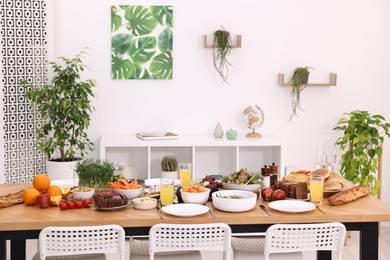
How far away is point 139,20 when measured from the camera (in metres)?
5.84

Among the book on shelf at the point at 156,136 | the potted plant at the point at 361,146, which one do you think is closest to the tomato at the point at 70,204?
the book on shelf at the point at 156,136

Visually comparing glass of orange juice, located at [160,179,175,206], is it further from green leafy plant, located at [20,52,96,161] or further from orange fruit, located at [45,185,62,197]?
green leafy plant, located at [20,52,96,161]

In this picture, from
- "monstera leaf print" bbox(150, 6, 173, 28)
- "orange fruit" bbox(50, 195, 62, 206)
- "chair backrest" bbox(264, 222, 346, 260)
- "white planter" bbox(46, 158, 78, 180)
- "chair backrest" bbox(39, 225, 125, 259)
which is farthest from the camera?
"monstera leaf print" bbox(150, 6, 173, 28)

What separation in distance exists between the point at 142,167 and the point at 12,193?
2.46 meters

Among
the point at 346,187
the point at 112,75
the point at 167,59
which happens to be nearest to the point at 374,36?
the point at 167,59

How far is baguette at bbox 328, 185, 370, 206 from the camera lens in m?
3.41

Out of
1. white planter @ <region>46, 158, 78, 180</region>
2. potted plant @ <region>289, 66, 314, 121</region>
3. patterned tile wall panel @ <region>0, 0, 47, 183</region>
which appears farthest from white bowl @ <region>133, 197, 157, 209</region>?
potted plant @ <region>289, 66, 314, 121</region>

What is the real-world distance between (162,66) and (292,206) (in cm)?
283

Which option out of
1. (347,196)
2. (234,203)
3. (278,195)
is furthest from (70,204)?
(347,196)

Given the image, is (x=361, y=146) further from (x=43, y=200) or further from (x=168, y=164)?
(x=43, y=200)

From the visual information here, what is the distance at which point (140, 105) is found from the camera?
593 cm

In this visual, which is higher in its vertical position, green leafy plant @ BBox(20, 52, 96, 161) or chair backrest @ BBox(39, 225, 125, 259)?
green leafy plant @ BBox(20, 52, 96, 161)

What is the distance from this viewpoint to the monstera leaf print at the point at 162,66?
5891 millimetres

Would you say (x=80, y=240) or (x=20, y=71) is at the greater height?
(x=20, y=71)
